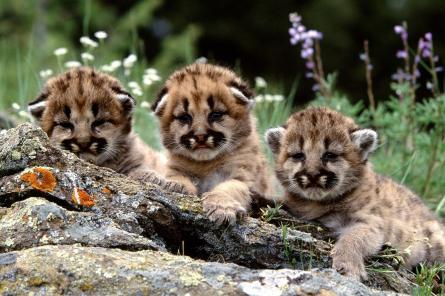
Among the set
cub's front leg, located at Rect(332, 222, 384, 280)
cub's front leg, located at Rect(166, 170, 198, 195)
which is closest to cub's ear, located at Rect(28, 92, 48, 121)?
cub's front leg, located at Rect(166, 170, 198, 195)

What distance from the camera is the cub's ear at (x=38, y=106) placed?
25.2 feet

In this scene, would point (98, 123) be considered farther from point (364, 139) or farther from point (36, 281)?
point (36, 281)

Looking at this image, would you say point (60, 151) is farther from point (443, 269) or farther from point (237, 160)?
point (443, 269)

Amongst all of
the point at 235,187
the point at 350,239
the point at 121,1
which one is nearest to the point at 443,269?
the point at 350,239

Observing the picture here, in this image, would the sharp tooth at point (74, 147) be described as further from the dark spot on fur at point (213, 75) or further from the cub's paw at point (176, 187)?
the dark spot on fur at point (213, 75)

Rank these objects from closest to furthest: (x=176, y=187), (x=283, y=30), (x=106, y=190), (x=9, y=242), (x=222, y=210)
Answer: (x=9, y=242), (x=106, y=190), (x=222, y=210), (x=176, y=187), (x=283, y=30)

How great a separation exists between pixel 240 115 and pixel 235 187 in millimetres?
1011

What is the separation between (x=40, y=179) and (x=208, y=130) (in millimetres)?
2087

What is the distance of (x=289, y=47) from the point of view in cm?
2169

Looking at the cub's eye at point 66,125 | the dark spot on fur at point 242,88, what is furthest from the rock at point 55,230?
the dark spot on fur at point 242,88

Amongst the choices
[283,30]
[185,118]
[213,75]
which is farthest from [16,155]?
[283,30]

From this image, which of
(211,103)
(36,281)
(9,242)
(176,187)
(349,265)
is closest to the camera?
(36,281)

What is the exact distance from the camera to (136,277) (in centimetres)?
489

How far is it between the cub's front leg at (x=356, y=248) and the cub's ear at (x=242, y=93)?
140 centimetres
